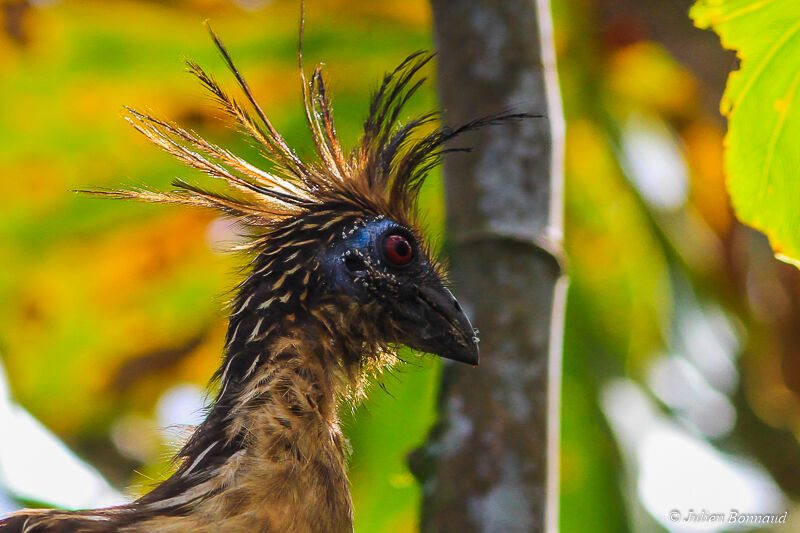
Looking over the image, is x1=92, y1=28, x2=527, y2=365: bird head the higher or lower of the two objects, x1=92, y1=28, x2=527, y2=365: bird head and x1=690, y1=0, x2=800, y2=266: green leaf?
the lower

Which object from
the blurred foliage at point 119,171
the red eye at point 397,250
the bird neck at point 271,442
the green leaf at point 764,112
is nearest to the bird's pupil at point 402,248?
the red eye at point 397,250

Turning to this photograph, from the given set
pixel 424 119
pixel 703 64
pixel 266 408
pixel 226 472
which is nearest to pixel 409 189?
pixel 424 119

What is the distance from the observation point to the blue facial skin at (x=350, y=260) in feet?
10.6

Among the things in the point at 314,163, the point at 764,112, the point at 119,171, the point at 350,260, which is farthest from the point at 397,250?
the point at 119,171

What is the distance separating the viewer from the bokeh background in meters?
5.93

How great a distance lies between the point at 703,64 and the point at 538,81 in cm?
303

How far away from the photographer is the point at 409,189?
3754 mm

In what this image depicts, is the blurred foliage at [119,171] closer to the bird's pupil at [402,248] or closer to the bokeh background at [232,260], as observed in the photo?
the bokeh background at [232,260]

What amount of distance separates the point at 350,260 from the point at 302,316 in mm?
253

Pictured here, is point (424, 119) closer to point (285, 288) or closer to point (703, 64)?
point (285, 288)

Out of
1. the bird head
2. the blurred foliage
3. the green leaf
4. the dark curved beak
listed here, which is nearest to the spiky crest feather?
the bird head

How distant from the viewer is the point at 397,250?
331 cm

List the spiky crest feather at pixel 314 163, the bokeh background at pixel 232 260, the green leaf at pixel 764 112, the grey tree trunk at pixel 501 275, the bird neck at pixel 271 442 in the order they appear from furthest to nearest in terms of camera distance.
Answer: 1. the bokeh background at pixel 232 260
2. the spiky crest feather at pixel 314 163
3. the grey tree trunk at pixel 501 275
4. the bird neck at pixel 271 442
5. the green leaf at pixel 764 112

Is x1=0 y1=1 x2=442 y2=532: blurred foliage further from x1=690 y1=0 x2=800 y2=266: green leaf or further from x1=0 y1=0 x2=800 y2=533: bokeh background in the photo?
x1=690 y1=0 x2=800 y2=266: green leaf
